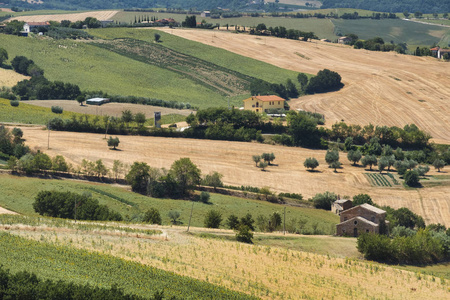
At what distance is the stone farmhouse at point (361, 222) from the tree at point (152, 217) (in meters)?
23.1

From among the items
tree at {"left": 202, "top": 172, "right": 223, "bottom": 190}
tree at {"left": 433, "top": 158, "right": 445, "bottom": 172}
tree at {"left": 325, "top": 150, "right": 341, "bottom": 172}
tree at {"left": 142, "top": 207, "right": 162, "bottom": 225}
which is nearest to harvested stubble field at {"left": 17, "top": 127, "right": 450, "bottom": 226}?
tree at {"left": 325, "top": 150, "right": 341, "bottom": 172}

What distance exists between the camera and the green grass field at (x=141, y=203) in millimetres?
97287

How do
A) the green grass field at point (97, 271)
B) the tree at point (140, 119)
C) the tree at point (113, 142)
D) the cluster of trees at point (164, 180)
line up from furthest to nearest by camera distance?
1. the tree at point (140, 119)
2. the tree at point (113, 142)
3. the cluster of trees at point (164, 180)
4. the green grass field at point (97, 271)

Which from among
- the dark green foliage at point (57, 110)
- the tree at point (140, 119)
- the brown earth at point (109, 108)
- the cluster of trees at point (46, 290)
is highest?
the cluster of trees at point (46, 290)

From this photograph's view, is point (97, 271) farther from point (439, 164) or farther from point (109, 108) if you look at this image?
point (109, 108)

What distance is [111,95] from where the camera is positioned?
→ 178250mm

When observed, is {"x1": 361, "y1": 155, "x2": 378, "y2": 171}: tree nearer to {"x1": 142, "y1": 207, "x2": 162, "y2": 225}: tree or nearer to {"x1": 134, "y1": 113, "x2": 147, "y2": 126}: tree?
{"x1": 134, "y1": 113, "x2": 147, "y2": 126}: tree

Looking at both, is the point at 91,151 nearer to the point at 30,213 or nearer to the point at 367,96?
the point at 30,213

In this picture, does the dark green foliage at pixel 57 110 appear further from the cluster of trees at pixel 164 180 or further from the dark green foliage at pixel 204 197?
the dark green foliage at pixel 204 197

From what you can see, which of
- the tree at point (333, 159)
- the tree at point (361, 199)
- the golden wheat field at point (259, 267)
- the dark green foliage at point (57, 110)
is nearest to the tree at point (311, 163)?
the tree at point (333, 159)

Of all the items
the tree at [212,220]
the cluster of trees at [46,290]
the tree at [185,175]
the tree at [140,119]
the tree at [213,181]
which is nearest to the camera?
the cluster of trees at [46,290]

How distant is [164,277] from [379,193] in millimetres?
63923

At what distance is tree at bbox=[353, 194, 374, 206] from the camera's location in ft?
359

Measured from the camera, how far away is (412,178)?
122 m
